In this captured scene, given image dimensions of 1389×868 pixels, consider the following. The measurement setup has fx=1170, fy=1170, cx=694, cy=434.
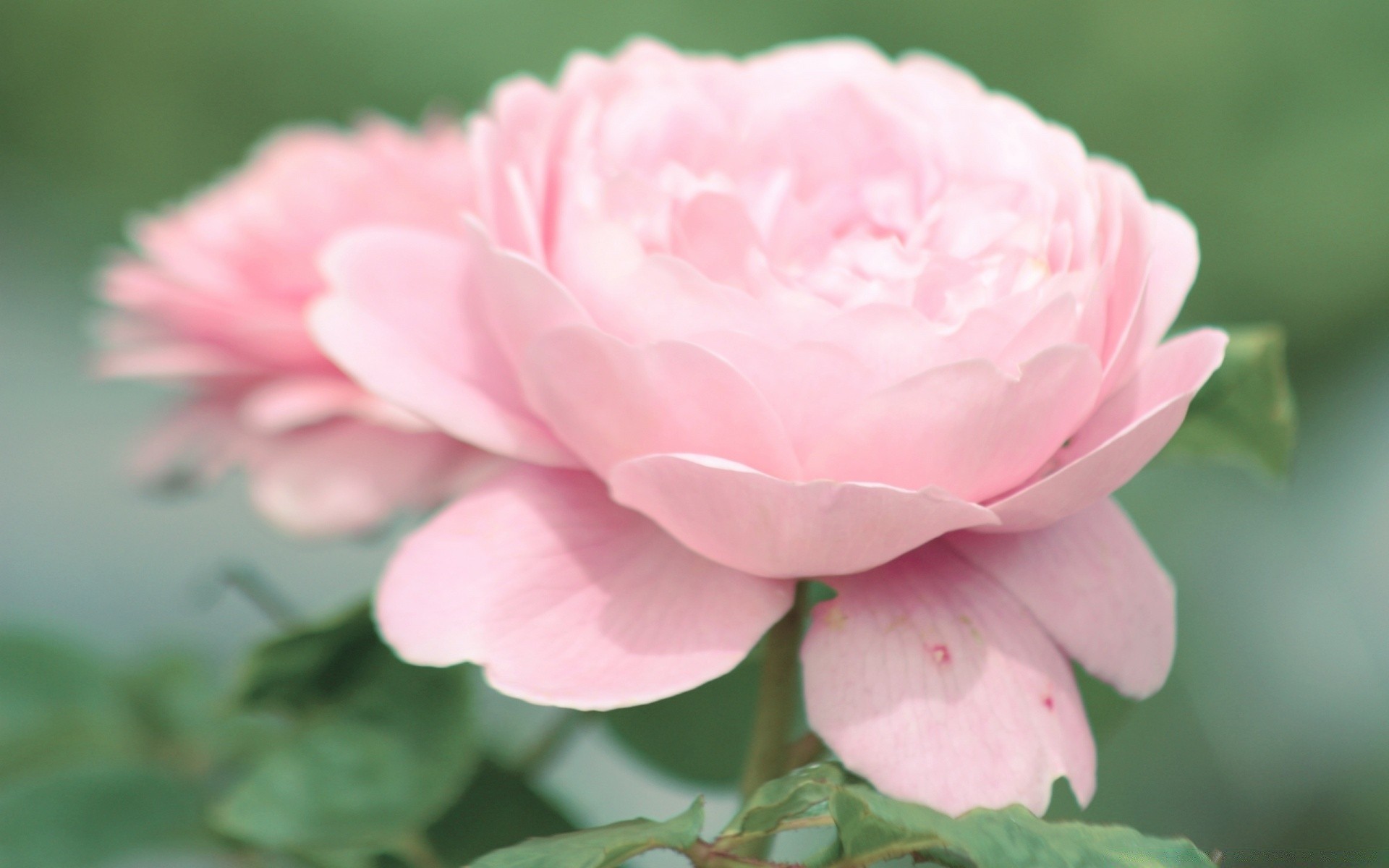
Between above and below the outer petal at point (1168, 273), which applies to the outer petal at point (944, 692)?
below

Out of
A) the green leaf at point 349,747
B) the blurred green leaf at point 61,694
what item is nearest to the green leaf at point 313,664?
the green leaf at point 349,747

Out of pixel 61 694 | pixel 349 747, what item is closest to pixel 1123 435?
pixel 349 747

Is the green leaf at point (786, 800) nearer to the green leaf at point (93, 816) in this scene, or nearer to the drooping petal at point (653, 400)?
the drooping petal at point (653, 400)

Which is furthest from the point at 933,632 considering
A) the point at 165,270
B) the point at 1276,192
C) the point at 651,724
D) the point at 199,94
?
the point at 199,94

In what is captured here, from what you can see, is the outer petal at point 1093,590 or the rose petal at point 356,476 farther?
the rose petal at point 356,476

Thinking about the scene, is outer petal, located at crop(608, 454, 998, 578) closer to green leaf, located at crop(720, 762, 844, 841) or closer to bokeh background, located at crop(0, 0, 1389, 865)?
green leaf, located at crop(720, 762, 844, 841)

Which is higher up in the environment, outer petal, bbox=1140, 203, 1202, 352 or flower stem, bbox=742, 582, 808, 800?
outer petal, bbox=1140, 203, 1202, 352

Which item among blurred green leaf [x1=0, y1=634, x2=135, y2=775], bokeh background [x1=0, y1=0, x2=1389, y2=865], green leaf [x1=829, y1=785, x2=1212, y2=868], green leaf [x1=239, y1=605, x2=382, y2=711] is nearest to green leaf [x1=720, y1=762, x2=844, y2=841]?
green leaf [x1=829, y1=785, x2=1212, y2=868]
